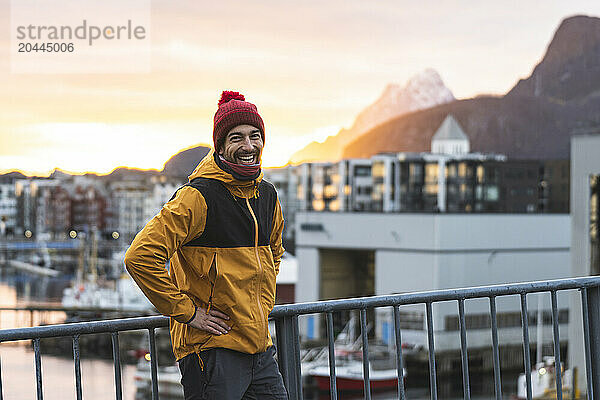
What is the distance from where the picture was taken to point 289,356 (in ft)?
9.85

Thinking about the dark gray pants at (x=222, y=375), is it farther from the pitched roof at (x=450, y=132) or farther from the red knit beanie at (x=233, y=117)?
the pitched roof at (x=450, y=132)

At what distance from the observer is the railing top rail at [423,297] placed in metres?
2.95

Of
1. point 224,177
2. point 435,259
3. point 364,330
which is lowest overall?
point 435,259

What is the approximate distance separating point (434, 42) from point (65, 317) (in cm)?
3921

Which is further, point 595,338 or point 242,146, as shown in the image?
point 595,338

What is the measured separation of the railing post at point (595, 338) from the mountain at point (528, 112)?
2951 inches

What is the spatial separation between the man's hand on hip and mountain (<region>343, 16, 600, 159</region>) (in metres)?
76.3

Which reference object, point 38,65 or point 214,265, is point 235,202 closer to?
point 214,265

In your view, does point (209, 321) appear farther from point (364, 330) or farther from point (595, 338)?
point (595, 338)

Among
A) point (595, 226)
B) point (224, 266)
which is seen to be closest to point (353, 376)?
point (595, 226)

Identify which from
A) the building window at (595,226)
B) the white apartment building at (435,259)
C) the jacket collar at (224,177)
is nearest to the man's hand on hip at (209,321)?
the jacket collar at (224,177)

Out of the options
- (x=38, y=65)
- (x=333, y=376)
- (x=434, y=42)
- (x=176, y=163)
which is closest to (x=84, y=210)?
(x=38, y=65)

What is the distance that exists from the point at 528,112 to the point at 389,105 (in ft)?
42.4

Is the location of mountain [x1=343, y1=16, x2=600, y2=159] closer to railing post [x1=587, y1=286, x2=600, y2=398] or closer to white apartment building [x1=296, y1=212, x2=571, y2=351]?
white apartment building [x1=296, y1=212, x2=571, y2=351]
